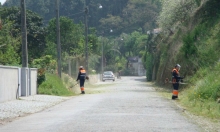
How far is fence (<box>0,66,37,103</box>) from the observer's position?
23078 millimetres

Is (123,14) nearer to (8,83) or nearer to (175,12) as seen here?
(175,12)

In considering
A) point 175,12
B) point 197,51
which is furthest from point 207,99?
point 175,12

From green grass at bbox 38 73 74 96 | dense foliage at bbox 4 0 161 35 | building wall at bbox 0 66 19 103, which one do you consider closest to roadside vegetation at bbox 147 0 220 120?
green grass at bbox 38 73 74 96

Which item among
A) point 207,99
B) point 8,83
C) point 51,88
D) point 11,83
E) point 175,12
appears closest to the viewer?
point 207,99

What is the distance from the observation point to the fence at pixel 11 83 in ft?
75.7

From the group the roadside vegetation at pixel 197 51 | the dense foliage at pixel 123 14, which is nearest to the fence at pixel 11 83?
the roadside vegetation at pixel 197 51

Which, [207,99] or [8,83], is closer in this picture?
[207,99]

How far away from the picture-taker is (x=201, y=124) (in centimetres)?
1469

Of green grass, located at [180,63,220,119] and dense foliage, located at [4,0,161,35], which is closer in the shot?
green grass, located at [180,63,220,119]

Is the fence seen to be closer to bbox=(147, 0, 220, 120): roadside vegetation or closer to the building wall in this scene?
the building wall

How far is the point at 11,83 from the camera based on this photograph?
81.5 ft

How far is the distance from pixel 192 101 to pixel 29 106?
6.55 m

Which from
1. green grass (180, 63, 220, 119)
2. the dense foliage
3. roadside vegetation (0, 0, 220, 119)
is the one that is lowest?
green grass (180, 63, 220, 119)

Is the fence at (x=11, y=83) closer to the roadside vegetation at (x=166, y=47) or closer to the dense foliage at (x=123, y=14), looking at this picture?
the roadside vegetation at (x=166, y=47)
